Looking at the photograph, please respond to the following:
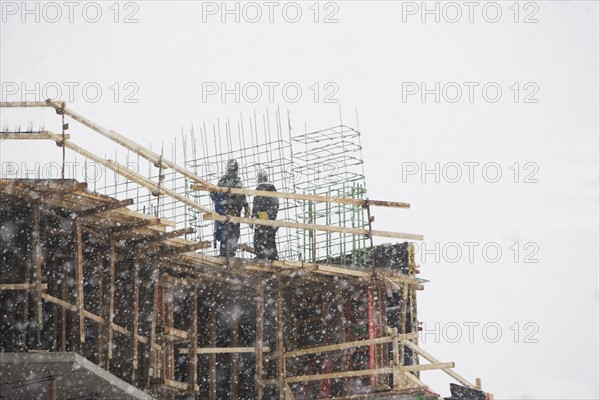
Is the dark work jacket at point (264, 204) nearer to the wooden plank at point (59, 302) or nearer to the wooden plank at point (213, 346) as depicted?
the wooden plank at point (213, 346)

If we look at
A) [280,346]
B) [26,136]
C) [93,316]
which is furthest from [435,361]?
[26,136]

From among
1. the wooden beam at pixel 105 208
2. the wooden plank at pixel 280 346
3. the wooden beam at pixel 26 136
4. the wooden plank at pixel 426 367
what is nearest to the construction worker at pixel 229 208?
the wooden plank at pixel 280 346

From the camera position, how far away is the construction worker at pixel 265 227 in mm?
22000

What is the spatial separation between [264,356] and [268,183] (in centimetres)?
344

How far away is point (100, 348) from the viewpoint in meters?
18.5

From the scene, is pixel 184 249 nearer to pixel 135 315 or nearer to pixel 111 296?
pixel 135 315

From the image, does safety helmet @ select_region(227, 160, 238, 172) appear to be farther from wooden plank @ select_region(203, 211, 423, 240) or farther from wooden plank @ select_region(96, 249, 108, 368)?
wooden plank @ select_region(96, 249, 108, 368)

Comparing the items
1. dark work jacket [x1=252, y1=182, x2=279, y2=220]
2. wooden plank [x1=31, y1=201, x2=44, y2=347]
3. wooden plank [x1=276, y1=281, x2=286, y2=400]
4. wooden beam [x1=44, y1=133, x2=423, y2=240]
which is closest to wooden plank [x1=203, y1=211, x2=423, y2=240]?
wooden beam [x1=44, y1=133, x2=423, y2=240]

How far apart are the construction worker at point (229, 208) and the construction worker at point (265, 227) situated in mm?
261

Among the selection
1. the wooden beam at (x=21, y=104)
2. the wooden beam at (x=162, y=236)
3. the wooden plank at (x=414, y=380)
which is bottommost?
the wooden plank at (x=414, y=380)

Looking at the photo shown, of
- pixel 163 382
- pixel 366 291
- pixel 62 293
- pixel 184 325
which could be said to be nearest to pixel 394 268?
pixel 366 291

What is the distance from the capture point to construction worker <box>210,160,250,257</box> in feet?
68.7

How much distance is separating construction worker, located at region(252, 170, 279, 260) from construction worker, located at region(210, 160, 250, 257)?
261 millimetres

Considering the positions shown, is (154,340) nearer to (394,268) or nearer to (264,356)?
(264,356)
